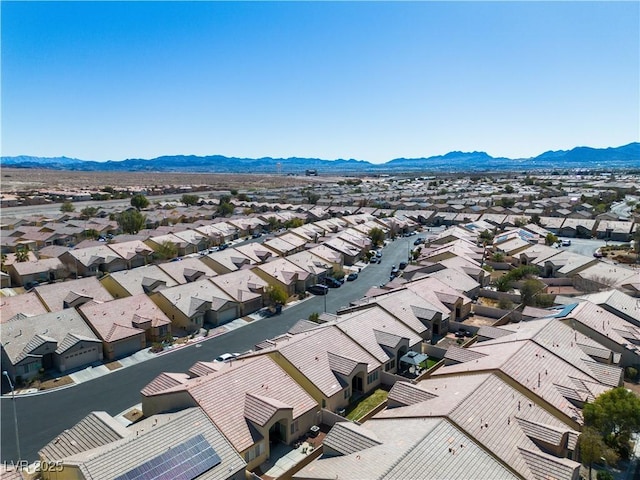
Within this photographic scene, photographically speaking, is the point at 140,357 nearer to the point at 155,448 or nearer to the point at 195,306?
the point at 195,306

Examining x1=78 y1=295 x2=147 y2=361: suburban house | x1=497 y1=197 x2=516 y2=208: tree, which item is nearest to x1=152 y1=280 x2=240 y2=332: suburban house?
x1=78 y1=295 x2=147 y2=361: suburban house

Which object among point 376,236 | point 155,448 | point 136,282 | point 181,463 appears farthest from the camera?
Result: point 376,236

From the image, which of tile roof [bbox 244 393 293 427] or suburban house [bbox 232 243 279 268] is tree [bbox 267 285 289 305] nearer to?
suburban house [bbox 232 243 279 268]

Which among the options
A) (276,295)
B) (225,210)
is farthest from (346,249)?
(225,210)

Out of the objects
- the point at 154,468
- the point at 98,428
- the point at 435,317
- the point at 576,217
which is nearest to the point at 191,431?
the point at 154,468

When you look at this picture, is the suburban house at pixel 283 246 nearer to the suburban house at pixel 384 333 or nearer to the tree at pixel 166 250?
the tree at pixel 166 250

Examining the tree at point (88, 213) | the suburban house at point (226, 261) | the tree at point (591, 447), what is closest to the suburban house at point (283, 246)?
the suburban house at point (226, 261)
